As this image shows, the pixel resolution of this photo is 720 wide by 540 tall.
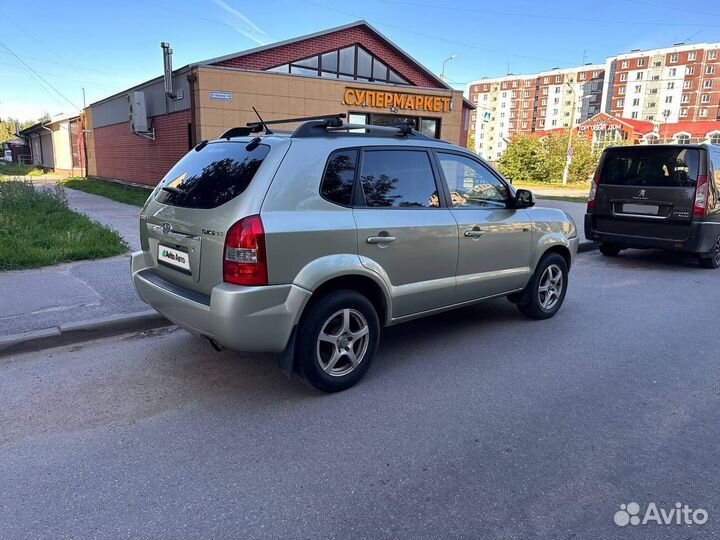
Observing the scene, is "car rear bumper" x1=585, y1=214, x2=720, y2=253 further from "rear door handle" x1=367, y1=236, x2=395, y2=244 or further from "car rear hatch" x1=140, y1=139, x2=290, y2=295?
"car rear hatch" x1=140, y1=139, x2=290, y2=295

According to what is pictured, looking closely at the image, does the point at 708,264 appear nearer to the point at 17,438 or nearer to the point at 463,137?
the point at 17,438

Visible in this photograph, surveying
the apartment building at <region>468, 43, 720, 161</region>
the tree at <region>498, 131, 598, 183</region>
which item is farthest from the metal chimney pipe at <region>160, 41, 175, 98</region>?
the apartment building at <region>468, 43, 720, 161</region>

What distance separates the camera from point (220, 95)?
15.0 metres

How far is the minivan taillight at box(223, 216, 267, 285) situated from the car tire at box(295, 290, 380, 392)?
48cm

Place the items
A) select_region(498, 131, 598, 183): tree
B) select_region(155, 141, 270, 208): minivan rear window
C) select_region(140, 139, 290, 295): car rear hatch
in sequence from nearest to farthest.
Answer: select_region(140, 139, 290, 295): car rear hatch → select_region(155, 141, 270, 208): minivan rear window → select_region(498, 131, 598, 183): tree

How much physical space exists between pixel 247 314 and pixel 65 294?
11.3ft

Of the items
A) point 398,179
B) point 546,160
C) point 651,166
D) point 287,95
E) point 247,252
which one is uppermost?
point 287,95

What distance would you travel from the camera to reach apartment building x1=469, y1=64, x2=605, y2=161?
109250 mm

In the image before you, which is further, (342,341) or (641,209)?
(641,209)

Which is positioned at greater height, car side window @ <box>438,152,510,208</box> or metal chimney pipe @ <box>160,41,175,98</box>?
metal chimney pipe @ <box>160,41,175,98</box>

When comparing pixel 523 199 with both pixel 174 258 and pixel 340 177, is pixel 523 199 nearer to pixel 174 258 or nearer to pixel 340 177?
pixel 340 177

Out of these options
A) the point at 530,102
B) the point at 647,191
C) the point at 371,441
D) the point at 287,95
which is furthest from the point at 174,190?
the point at 530,102

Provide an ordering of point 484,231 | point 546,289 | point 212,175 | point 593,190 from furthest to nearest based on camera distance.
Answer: point 593,190 → point 546,289 → point 484,231 → point 212,175

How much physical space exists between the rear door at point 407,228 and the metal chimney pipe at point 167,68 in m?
13.5
